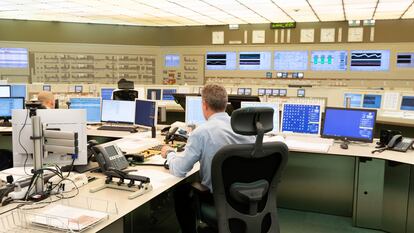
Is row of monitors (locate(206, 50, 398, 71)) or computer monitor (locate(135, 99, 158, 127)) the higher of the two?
row of monitors (locate(206, 50, 398, 71))

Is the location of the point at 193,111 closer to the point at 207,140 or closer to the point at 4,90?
the point at 207,140

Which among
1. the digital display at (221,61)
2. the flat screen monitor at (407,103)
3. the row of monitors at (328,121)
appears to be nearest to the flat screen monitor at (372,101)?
the flat screen monitor at (407,103)

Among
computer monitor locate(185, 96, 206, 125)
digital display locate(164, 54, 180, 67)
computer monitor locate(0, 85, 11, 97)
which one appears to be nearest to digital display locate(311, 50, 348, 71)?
digital display locate(164, 54, 180, 67)

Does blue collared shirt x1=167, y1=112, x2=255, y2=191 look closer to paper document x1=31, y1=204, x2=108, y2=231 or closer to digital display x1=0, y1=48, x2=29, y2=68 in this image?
paper document x1=31, y1=204, x2=108, y2=231

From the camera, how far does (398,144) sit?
333 cm

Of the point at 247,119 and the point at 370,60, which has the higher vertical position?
the point at 370,60

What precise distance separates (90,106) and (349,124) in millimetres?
3054

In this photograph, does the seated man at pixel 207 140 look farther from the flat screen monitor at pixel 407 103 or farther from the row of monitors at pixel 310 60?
the row of monitors at pixel 310 60

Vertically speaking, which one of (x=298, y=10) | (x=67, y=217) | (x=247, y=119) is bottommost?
(x=67, y=217)

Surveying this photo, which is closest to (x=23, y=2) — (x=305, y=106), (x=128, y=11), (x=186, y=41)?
(x=128, y=11)

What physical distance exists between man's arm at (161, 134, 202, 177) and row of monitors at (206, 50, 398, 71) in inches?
264

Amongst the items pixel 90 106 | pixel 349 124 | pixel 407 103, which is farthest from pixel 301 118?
pixel 90 106

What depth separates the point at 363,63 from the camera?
812 centimetres

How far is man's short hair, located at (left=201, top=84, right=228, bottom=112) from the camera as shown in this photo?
7.52 ft
